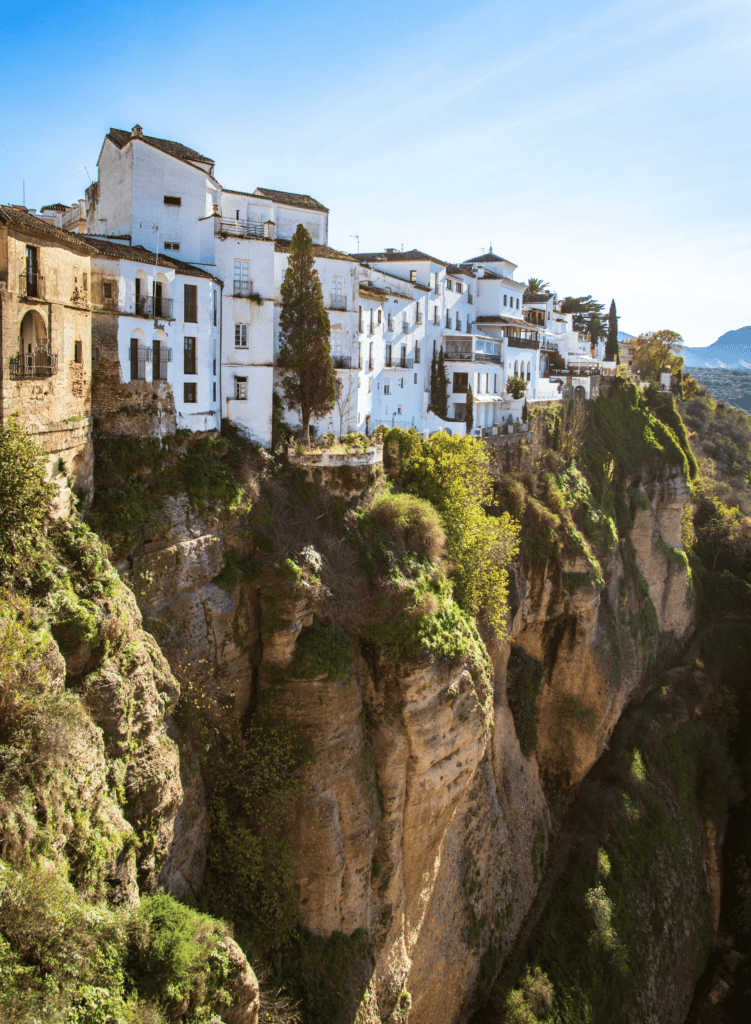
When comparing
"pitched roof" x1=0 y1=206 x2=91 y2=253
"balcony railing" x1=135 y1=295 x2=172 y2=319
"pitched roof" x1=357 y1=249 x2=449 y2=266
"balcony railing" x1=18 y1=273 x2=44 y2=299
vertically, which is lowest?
"balcony railing" x1=18 y1=273 x2=44 y2=299

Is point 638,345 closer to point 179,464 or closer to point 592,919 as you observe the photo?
point 592,919

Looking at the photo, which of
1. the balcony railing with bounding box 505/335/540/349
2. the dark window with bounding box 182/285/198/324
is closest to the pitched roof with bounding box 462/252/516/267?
the balcony railing with bounding box 505/335/540/349

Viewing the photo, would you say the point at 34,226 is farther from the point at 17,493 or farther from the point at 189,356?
the point at 189,356

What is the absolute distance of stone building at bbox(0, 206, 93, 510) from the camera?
51.9 ft

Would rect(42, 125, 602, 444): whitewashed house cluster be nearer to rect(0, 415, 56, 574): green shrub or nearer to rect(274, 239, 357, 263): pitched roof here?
rect(274, 239, 357, 263): pitched roof

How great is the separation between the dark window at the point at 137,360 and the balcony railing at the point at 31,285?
14.4 ft

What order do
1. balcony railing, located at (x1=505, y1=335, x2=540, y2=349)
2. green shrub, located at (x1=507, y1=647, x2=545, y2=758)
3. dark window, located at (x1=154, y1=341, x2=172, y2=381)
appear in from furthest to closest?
1. balcony railing, located at (x1=505, y1=335, x2=540, y2=349)
2. green shrub, located at (x1=507, y1=647, x2=545, y2=758)
3. dark window, located at (x1=154, y1=341, x2=172, y2=381)

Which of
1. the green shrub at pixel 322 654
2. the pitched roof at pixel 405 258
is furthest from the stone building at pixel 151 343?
the pitched roof at pixel 405 258

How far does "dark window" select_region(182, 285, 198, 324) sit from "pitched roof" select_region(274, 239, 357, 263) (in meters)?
5.49

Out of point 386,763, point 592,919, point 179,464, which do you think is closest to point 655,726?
point 592,919

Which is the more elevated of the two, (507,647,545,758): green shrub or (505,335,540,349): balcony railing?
(505,335,540,349): balcony railing

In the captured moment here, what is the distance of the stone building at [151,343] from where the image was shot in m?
Result: 20.7

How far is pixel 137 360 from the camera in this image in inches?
850

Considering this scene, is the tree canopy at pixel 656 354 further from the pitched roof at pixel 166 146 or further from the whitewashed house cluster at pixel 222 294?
the pitched roof at pixel 166 146
